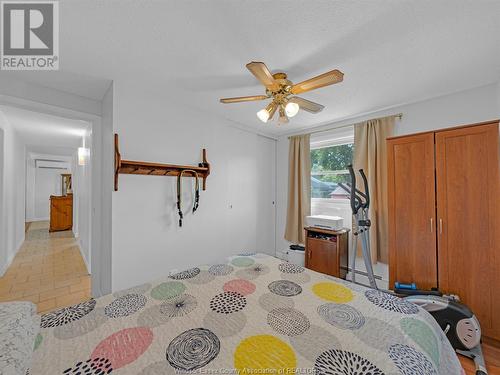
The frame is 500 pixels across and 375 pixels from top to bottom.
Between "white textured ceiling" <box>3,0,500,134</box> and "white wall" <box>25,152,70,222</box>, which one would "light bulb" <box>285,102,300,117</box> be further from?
"white wall" <box>25,152,70,222</box>

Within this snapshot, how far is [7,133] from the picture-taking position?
3.33 metres

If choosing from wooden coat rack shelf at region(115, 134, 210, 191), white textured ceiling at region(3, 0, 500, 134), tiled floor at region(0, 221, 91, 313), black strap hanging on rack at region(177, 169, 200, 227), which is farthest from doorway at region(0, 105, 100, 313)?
white textured ceiling at region(3, 0, 500, 134)

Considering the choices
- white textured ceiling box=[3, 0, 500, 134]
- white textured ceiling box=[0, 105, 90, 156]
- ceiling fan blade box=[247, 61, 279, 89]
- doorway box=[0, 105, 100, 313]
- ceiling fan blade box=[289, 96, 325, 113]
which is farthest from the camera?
white textured ceiling box=[0, 105, 90, 156]

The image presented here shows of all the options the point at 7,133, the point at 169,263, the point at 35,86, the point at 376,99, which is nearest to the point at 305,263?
the point at 169,263

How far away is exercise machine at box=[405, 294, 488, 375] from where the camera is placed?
171cm

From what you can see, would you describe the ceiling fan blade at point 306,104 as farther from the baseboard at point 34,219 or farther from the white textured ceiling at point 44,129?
the baseboard at point 34,219

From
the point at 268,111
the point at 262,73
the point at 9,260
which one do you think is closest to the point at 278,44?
the point at 262,73

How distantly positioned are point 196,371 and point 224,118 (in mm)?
3008

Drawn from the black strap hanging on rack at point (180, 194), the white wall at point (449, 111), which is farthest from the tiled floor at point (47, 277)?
the white wall at point (449, 111)

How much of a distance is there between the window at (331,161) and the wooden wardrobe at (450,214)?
1.06 m

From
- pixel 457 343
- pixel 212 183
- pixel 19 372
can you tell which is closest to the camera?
pixel 19 372

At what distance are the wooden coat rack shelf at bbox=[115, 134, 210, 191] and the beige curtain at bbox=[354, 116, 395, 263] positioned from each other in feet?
7.21

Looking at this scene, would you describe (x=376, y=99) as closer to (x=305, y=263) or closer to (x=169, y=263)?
(x=305, y=263)

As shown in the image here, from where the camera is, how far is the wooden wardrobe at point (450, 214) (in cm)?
181
